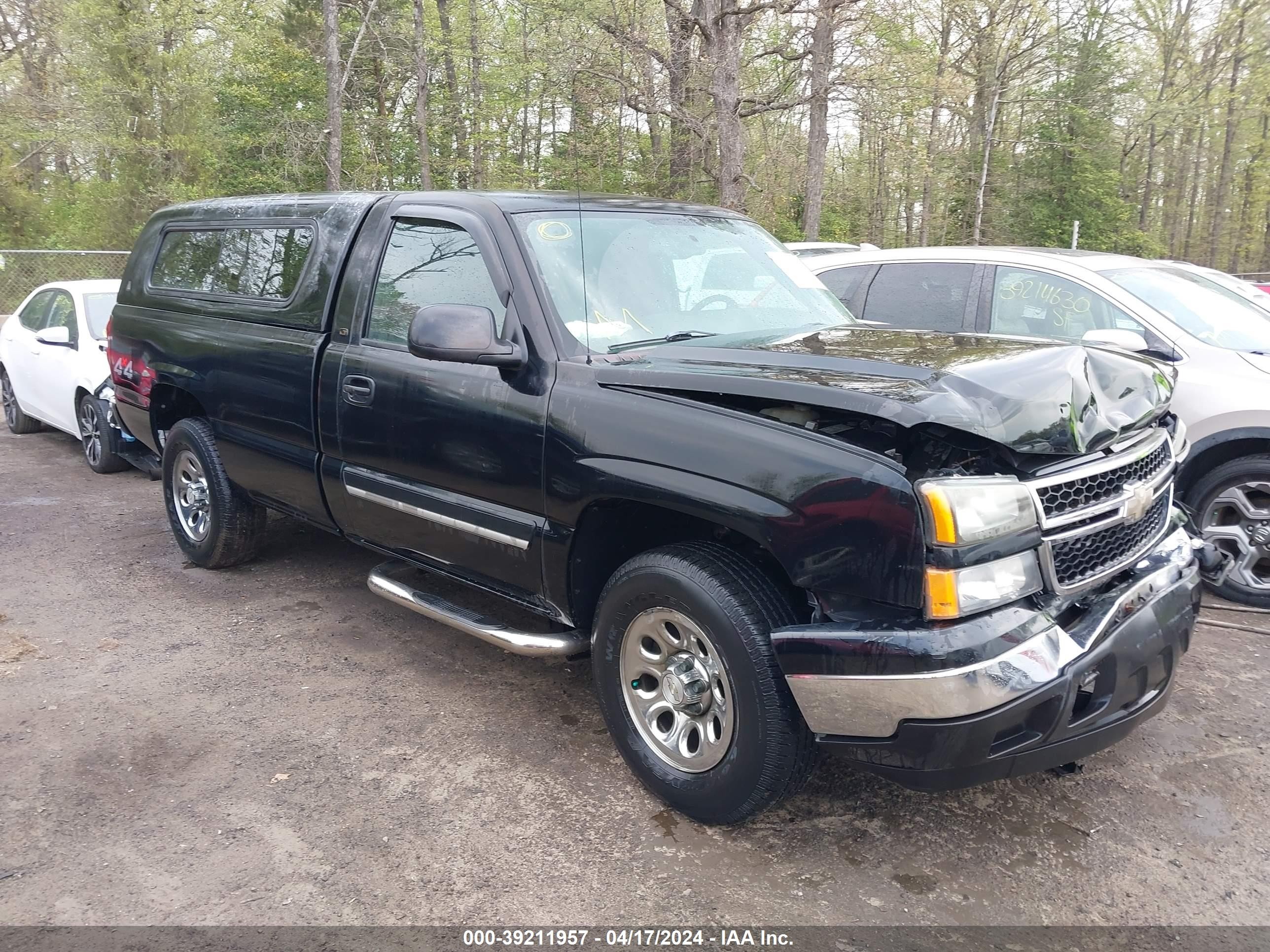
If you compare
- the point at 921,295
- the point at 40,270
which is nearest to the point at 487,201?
the point at 921,295

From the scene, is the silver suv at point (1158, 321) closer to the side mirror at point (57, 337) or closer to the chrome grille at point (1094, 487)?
the chrome grille at point (1094, 487)

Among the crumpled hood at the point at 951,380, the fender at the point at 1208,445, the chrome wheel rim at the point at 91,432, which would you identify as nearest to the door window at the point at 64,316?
the chrome wheel rim at the point at 91,432

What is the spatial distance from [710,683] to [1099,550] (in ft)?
3.98

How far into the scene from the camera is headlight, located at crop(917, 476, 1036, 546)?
240 centimetres

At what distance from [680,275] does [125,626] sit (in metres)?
3.22

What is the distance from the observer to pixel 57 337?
26.5 feet

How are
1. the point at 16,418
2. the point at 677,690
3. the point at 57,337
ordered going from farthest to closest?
the point at 16,418
the point at 57,337
the point at 677,690

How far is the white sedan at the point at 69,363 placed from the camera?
7816 millimetres

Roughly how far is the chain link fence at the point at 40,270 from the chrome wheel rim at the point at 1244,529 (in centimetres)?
1687

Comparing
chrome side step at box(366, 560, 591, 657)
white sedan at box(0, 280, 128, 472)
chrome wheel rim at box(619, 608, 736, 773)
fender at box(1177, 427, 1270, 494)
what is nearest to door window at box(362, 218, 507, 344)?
chrome side step at box(366, 560, 591, 657)

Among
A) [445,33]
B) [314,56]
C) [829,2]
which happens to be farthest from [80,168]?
[829,2]

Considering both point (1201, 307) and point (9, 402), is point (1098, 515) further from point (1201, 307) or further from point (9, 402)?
point (9, 402)

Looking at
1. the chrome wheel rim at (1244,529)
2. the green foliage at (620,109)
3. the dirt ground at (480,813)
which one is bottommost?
the dirt ground at (480,813)

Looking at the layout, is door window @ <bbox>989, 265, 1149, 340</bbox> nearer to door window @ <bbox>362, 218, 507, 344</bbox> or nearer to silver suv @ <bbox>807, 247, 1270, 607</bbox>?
silver suv @ <bbox>807, 247, 1270, 607</bbox>
